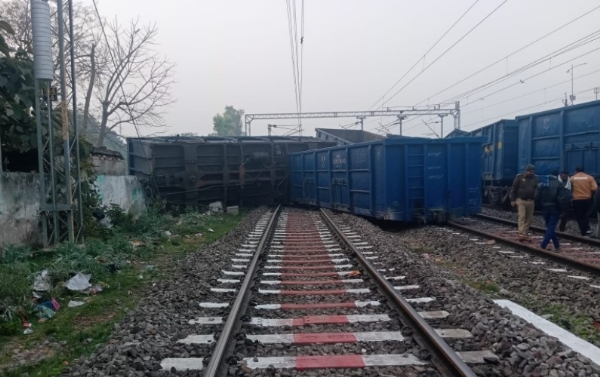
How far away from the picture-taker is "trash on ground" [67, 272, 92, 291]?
6.91 meters

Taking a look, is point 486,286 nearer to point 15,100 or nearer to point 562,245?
point 562,245

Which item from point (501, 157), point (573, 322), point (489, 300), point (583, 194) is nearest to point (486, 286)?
point (489, 300)

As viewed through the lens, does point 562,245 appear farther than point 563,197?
Yes

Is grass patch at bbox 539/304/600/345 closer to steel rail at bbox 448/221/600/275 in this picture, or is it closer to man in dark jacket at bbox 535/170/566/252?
steel rail at bbox 448/221/600/275

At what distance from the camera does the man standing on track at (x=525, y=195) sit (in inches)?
420

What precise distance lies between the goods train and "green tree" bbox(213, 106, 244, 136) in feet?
225

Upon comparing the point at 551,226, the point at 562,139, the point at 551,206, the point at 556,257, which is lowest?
the point at 556,257

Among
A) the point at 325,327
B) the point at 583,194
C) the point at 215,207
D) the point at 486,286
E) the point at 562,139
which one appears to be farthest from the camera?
the point at 215,207

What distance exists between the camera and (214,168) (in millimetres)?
21016

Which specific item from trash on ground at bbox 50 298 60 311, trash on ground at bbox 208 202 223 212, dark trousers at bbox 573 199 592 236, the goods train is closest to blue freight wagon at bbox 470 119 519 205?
the goods train

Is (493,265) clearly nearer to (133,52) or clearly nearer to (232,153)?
(232,153)

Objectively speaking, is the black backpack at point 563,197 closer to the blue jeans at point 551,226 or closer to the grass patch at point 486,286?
the blue jeans at point 551,226

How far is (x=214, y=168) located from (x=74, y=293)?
14383mm

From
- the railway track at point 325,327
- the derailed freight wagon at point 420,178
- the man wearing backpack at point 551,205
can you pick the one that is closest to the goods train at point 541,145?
the derailed freight wagon at point 420,178
